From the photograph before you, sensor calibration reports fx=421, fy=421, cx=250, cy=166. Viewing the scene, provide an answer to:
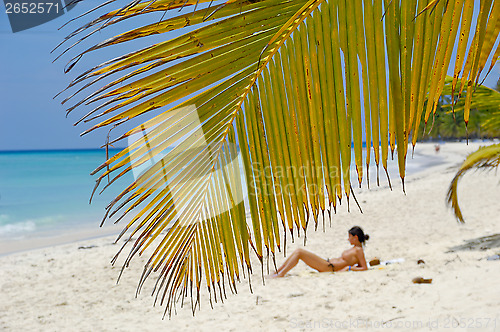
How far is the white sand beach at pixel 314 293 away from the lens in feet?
11.7

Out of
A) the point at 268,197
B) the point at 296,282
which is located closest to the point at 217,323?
the point at 296,282

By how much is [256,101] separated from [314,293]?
4068 mm

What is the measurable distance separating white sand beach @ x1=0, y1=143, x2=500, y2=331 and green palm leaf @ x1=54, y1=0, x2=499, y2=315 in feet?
7.92

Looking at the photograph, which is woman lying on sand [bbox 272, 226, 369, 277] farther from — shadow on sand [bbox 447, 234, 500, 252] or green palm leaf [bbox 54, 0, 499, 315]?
green palm leaf [bbox 54, 0, 499, 315]

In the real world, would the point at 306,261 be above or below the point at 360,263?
above

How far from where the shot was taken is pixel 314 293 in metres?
4.79

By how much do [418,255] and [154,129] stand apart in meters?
6.13

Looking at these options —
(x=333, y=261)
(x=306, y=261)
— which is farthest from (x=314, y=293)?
(x=333, y=261)

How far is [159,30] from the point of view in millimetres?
914

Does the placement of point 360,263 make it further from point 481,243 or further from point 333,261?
point 481,243

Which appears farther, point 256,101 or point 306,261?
point 306,261

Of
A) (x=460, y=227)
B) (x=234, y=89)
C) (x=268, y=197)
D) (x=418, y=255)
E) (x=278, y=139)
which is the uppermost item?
(x=234, y=89)

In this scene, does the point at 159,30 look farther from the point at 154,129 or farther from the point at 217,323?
the point at 217,323

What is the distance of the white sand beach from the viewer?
11.7ft
